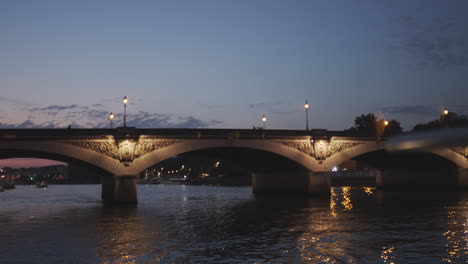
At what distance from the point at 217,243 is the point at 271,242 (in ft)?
8.79

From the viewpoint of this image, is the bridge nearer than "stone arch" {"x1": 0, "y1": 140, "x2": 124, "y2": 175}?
No

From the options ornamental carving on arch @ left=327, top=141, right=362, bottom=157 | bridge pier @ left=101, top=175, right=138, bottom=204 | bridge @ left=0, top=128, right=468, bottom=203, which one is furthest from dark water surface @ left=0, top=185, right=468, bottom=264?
ornamental carving on arch @ left=327, top=141, right=362, bottom=157

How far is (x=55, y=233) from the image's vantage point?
30.0m

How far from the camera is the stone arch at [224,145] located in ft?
178

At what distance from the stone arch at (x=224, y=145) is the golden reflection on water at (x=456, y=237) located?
2670 cm

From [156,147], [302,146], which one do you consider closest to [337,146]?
[302,146]

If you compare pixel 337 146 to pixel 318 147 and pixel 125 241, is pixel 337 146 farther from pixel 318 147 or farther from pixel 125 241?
pixel 125 241

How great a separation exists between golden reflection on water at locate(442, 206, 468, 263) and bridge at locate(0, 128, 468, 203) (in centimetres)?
790

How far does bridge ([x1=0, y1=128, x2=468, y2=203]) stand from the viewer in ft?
166

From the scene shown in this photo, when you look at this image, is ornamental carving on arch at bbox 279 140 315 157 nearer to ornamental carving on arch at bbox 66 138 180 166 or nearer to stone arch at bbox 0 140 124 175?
ornamental carving on arch at bbox 66 138 180 166

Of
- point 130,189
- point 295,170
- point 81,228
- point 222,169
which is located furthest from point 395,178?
point 222,169

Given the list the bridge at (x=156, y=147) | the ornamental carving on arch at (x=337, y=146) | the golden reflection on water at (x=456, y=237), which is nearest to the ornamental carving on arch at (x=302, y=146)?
the bridge at (x=156, y=147)

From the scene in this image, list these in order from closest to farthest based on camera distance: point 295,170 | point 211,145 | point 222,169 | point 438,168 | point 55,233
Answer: point 55,233, point 211,145, point 295,170, point 438,168, point 222,169

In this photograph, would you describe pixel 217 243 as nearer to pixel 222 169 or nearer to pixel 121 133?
pixel 121 133
